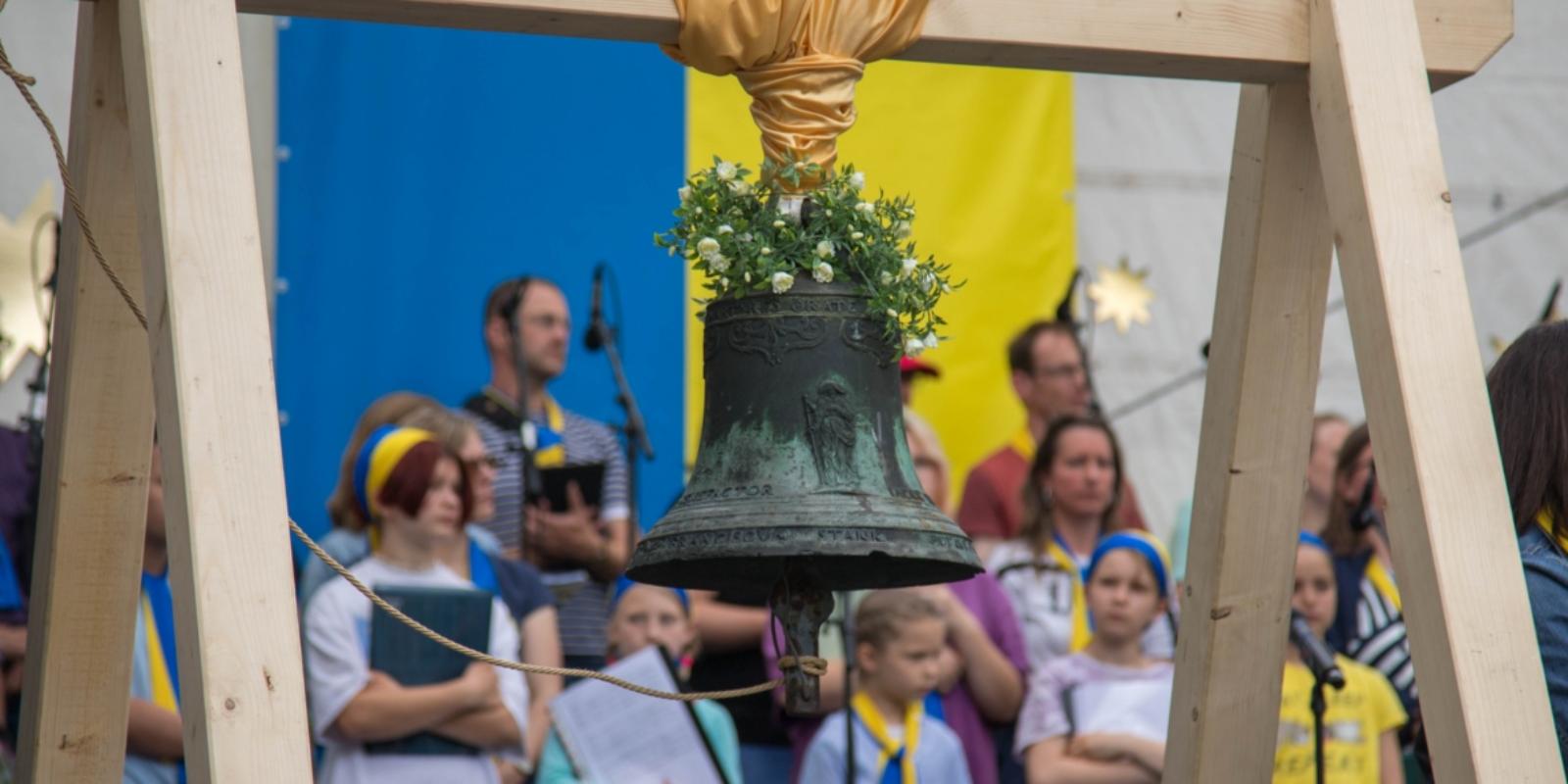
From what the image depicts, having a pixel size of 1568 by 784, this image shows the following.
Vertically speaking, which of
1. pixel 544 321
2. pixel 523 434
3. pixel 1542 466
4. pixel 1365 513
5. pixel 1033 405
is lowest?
pixel 1542 466

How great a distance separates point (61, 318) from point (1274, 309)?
2.07 metres

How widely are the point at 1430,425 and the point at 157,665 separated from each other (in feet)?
A: 12.7

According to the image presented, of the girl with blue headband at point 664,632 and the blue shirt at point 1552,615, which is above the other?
the girl with blue headband at point 664,632

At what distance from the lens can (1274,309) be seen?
380cm

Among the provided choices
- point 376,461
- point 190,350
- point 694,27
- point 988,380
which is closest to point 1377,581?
point 988,380

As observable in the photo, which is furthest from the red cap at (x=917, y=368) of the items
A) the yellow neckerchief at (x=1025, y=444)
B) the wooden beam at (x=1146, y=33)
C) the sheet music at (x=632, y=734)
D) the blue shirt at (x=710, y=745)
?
the wooden beam at (x=1146, y=33)

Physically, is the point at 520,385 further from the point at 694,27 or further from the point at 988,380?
the point at 694,27

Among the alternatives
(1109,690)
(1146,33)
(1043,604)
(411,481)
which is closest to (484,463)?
(411,481)

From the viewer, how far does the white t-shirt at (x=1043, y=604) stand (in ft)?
21.7

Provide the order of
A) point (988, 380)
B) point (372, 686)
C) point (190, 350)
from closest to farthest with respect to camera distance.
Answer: point (190, 350) < point (372, 686) < point (988, 380)

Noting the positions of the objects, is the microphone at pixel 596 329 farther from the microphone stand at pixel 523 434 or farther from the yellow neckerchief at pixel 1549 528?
the yellow neckerchief at pixel 1549 528

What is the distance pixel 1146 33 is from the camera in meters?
3.63

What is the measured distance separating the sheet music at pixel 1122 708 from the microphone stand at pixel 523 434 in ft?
6.01

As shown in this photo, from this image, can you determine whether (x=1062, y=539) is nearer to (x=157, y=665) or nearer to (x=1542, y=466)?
(x=157, y=665)
